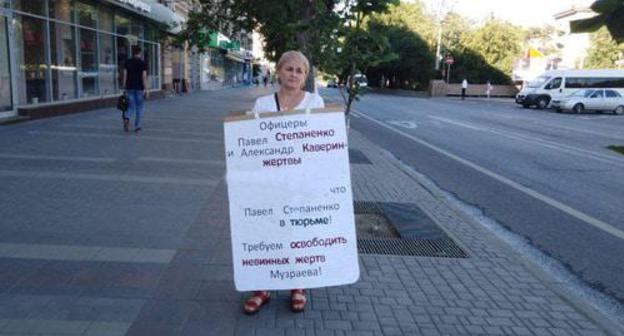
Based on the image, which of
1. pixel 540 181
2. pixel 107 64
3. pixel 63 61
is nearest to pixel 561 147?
pixel 540 181

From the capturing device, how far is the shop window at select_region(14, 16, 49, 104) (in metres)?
13.6

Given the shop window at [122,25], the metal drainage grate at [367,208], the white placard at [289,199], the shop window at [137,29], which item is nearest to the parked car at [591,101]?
the shop window at [137,29]

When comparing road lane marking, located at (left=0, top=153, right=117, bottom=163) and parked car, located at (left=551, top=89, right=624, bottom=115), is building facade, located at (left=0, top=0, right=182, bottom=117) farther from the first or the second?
parked car, located at (left=551, top=89, right=624, bottom=115)

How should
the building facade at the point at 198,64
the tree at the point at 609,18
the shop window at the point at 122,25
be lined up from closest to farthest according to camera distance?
the tree at the point at 609,18
the shop window at the point at 122,25
the building facade at the point at 198,64

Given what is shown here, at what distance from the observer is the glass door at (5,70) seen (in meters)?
12.7

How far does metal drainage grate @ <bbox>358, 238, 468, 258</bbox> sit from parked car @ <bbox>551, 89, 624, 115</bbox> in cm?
3126

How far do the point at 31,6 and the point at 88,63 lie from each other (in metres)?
3.98

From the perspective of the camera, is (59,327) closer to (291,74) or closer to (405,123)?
(291,74)

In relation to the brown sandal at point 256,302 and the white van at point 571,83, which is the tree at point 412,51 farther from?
the brown sandal at point 256,302

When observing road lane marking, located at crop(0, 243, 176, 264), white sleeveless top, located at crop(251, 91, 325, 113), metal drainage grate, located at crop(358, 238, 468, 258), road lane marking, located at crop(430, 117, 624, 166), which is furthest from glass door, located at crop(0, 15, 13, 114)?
road lane marking, located at crop(430, 117, 624, 166)

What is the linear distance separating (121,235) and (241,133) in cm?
224

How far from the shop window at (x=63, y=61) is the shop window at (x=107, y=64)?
8.16 ft

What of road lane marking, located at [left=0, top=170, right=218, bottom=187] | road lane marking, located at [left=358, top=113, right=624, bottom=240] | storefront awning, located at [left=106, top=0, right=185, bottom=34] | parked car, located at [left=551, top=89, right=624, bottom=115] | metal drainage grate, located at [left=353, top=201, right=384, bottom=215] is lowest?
road lane marking, located at [left=358, top=113, right=624, bottom=240]

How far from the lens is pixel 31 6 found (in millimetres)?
14281
